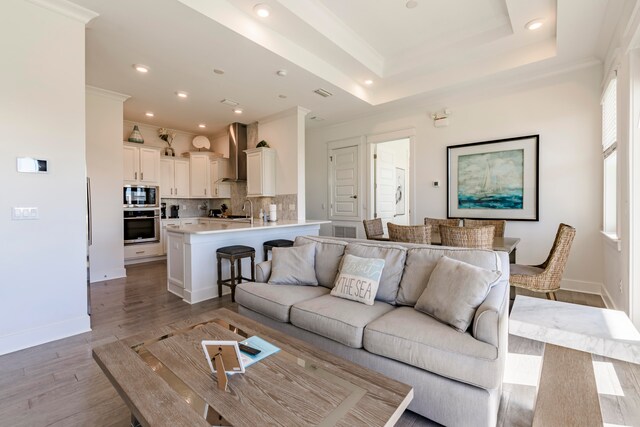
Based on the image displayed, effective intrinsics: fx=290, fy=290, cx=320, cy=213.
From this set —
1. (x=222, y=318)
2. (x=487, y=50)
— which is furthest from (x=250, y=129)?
(x=222, y=318)

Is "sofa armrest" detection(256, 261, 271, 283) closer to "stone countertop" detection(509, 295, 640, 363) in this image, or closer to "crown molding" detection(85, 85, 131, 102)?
"stone countertop" detection(509, 295, 640, 363)

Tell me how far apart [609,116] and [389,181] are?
3528mm

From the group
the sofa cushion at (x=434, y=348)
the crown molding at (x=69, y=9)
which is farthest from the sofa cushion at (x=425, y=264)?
the crown molding at (x=69, y=9)

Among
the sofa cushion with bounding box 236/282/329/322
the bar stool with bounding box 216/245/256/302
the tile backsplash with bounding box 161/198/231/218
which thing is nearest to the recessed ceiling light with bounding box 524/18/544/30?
the sofa cushion with bounding box 236/282/329/322

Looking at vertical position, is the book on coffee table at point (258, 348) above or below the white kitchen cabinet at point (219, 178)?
below

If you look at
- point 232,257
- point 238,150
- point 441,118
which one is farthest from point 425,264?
point 238,150

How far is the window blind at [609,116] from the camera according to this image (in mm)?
3201

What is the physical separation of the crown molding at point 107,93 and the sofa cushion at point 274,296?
408 cm

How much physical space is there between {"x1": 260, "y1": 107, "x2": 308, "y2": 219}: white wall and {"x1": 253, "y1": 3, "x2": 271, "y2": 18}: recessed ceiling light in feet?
7.15

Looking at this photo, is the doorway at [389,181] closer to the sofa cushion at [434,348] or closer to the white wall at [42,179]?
the sofa cushion at [434,348]

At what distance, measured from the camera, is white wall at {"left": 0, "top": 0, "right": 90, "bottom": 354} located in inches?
95.2

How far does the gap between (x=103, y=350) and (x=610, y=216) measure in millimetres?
5171

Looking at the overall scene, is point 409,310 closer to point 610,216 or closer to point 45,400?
point 45,400

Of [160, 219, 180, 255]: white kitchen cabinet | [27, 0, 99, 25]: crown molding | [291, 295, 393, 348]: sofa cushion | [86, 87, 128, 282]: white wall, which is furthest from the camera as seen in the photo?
[160, 219, 180, 255]: white kitchen cabinet
